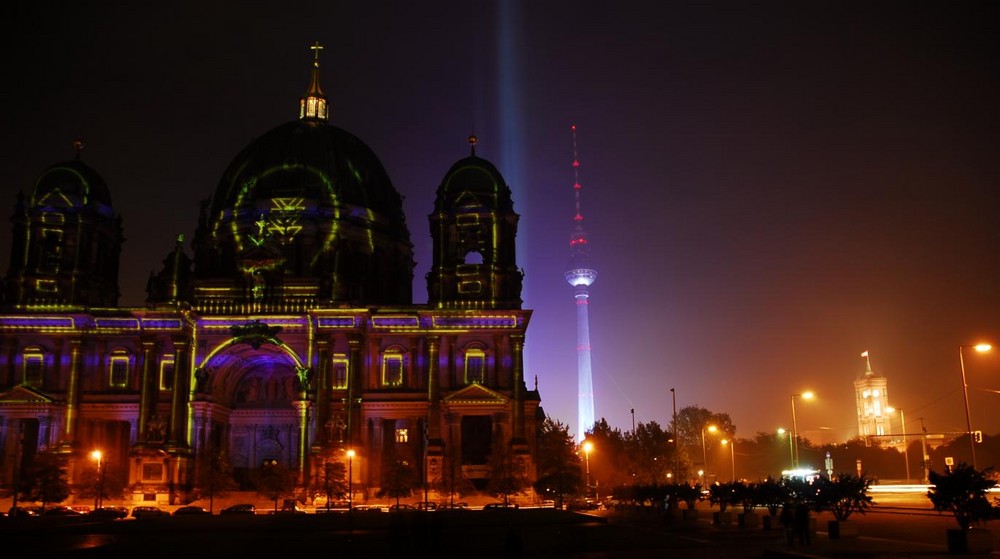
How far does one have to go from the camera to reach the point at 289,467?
89.8 metres

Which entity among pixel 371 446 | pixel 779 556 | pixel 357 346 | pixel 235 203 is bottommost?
pixel 779 556

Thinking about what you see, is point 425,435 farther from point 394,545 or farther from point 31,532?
point 394,545

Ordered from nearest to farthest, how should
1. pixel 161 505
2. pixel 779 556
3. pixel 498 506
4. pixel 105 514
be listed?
pixel 779 556
pixel 105 514
pixel 498 506
pixel 161 505

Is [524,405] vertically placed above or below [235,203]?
below

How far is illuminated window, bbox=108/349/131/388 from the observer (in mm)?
88500

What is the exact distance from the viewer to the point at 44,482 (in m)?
74.9

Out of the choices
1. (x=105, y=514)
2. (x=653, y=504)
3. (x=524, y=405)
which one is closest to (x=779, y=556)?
(x=653, y=504)

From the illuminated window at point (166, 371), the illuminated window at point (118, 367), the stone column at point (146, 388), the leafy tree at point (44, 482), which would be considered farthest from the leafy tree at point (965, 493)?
the illuminated window at point (118, 367)

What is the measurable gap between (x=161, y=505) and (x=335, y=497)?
1391 cm

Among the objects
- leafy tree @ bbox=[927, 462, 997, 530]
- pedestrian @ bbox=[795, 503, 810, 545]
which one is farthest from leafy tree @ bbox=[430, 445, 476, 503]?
leafy tree @ bbox=[927, 462, 997, 530]

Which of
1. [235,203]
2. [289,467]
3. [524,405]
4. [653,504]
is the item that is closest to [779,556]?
[653,504]

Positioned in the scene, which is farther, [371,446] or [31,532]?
[371,446]

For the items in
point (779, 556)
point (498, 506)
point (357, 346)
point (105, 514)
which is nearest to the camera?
point (779, 556)

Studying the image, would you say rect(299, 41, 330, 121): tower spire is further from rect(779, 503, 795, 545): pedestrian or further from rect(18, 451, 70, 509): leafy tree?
rect(779, 503, 795, 545): pedestrian
